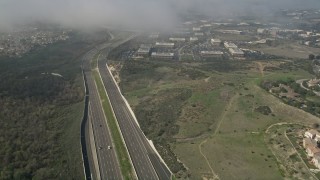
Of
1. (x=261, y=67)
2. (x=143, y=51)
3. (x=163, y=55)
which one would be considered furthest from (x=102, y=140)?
(x=143, y=51)

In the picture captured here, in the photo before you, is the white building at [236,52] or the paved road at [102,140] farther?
the white building at [236,52]

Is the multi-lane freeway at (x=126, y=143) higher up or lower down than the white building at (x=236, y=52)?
higher up

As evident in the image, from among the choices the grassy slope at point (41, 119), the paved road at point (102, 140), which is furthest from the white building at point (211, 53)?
the paved road at point (102, 140)

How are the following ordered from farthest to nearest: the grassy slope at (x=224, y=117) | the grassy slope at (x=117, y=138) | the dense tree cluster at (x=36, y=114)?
the grassy slope at (x=117, y=138) < the dense tree cluster at (x=36, y=114) < the grassy slope at (x=224, y=117)

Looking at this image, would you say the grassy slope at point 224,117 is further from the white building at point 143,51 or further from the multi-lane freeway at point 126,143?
the white building at point 143,51

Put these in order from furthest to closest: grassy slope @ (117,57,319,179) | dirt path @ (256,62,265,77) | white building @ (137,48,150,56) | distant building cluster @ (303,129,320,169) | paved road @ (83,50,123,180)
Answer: white building @ (137,48,150,56) → dirt path @ (256,62,265,77) → paved road @ (83,50,123,180) → grassy slope @ (117,57,319,179) → distant building cluster @ (303,129,320,169)

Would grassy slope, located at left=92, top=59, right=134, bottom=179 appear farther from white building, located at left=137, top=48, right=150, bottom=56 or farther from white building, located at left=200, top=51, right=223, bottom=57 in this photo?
white building, located at left=200, top=51, right=223, bottom=57

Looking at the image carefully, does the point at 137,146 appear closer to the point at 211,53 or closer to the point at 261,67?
the point at 261,67

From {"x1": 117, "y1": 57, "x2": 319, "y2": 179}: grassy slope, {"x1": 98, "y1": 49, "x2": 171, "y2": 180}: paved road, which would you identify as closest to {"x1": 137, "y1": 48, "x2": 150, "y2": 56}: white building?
{"x1": 117, "y1": 57, "x2": 319, "y2": 179}: grassy slope
